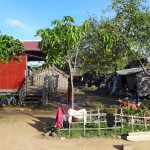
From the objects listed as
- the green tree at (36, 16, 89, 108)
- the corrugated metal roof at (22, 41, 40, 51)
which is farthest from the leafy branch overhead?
the corrugated metal roof at (22, 41, 40, 51)

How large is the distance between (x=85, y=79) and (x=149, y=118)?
3784cm

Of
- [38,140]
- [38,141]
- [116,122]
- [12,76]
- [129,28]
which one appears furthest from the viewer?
[12,76]

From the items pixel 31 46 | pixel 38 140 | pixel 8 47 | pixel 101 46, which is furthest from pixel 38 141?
pixel 31 46

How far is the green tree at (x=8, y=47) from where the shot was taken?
14967mm

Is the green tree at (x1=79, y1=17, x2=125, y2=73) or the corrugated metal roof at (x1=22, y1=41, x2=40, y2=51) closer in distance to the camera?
the green tree at (x1=79, y1=17, x2=125, y2=73)

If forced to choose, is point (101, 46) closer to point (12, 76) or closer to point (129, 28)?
point (129, 28)

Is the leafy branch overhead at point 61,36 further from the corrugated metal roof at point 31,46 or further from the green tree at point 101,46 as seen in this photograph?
the corrugated metal roof at point 31,46

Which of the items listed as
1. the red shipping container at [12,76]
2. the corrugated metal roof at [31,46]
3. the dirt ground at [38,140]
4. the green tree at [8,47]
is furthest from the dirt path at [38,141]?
the corrugated metal roof at [31,46]

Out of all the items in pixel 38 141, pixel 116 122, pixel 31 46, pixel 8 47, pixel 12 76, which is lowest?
pixel 38 141

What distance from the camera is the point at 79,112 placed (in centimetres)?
1298

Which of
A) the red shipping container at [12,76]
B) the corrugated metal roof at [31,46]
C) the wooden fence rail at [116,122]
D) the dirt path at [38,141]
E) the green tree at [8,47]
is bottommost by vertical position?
the dirt path at [38,141]

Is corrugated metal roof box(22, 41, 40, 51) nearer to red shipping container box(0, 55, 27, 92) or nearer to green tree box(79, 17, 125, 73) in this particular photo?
red shipping container box(0, 55, 27, 92)

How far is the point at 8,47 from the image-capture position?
1536 cm

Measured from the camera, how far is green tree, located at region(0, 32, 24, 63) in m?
15.0
